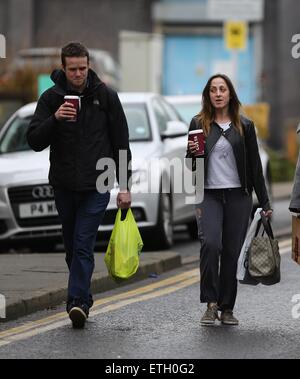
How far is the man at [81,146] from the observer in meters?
8.85

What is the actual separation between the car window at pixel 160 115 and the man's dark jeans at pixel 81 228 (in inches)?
231

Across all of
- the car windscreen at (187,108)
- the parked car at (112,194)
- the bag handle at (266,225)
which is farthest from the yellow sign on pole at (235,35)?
the bag handle at (266,225)

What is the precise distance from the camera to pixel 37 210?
13617 mm

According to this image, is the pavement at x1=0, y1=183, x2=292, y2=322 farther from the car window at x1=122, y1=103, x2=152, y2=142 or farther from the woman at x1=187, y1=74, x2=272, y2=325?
the car window at x1=122, y1=103, x2=152, y2=142

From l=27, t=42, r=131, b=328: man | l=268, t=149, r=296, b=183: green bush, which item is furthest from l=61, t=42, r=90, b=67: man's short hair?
l=268, t=149, r=296, b=183: green bush

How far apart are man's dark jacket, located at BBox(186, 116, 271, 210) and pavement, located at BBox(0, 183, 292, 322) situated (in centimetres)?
175

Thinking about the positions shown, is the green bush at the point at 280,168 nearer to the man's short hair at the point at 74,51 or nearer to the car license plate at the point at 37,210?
the car license plate at the point at 37,210

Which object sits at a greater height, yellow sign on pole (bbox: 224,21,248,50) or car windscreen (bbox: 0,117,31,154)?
yellow sign on pole (bbox: 224,21,248,50)

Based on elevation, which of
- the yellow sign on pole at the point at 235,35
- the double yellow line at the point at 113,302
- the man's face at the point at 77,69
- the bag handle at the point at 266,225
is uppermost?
the man's face at the point at 77,69

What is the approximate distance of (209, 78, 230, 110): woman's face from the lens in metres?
9.06

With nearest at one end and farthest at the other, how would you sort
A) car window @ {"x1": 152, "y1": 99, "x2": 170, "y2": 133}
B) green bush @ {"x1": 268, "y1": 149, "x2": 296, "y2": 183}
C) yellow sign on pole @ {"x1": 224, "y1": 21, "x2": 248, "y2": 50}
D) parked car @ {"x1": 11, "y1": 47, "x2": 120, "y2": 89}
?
car window @ {"x1": 152, "y1": 99, "x2": 170, "y2": 133} < yellow sign on pole @ {"x1": 224, "y1": 21, "x2": 248, "y2": 50} < parked car @ {"x1": 11, "y1": 47, "x2": 120, "y2": 89} < green bush @ {"x1": 268, "y1": 149, "x2": 296, "y2": 183}

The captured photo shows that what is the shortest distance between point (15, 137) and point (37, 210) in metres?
1.54

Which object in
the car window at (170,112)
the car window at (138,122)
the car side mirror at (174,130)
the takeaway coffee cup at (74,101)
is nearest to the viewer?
the takeaway coffee cup at (74,101)

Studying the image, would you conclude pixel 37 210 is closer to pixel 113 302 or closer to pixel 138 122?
pixel 138 122
